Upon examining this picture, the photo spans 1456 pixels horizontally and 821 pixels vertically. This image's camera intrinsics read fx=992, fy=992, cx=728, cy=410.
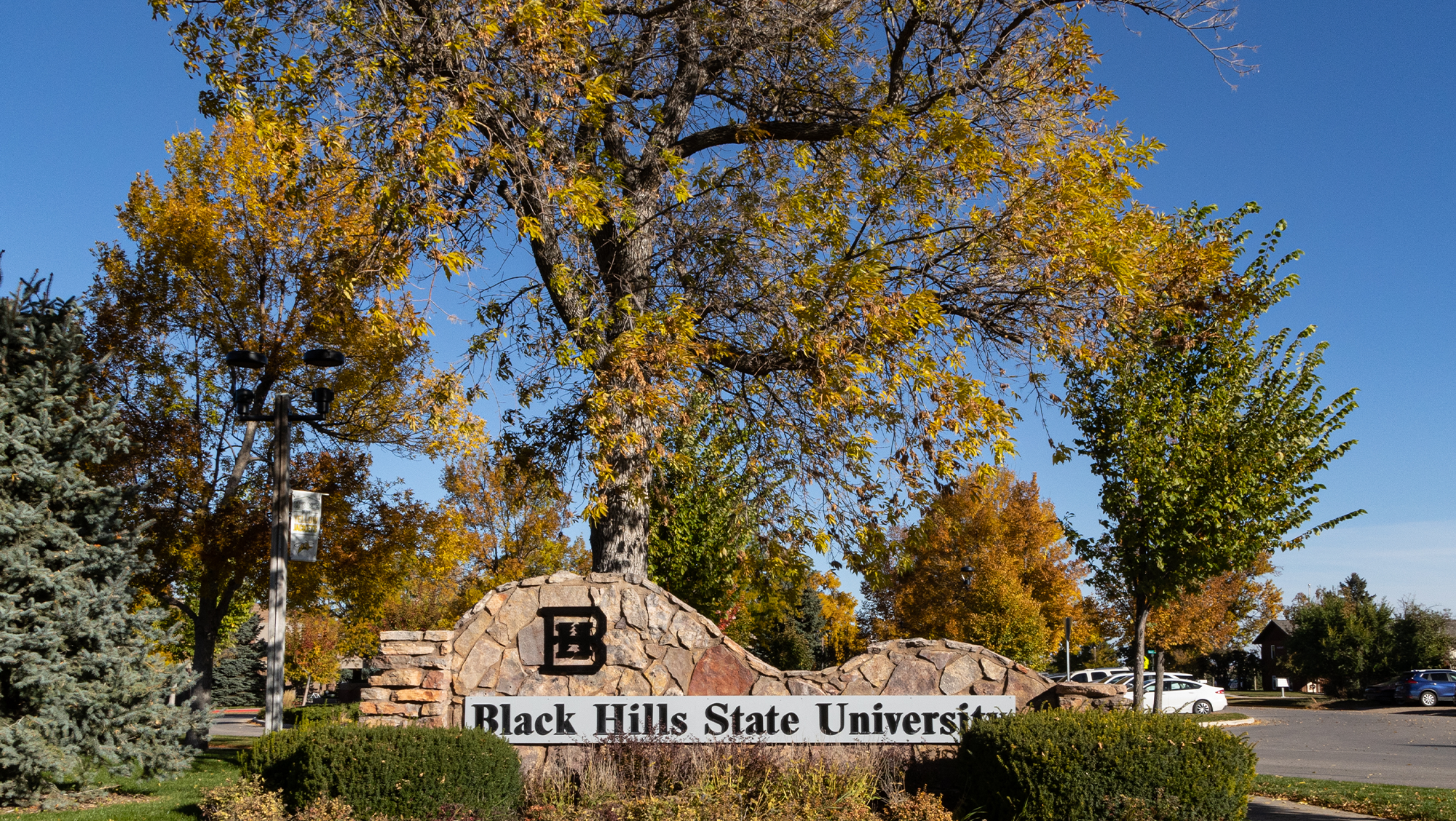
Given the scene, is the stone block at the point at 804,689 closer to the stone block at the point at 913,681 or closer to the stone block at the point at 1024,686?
the stone block at the point at 913,681

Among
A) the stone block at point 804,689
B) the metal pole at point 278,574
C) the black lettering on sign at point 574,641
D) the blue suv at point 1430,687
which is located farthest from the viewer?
the blue suv at point 1430,687

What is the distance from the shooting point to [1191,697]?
28328 mm

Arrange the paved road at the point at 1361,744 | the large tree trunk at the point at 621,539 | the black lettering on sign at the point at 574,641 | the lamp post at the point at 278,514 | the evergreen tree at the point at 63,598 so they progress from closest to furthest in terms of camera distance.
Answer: the black lettering on sign at the point at 574,641 < the evergreen tree at the point at 63,598 < the lamp post at the point at 278,514 < the large tree trunk at the point at 621,539 < the paved road at the point at 1361,744

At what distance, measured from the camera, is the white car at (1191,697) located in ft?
92.8

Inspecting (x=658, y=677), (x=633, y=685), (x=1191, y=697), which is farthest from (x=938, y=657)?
(x=1191, y=697)

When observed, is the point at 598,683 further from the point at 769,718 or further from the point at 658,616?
the point at 769,718

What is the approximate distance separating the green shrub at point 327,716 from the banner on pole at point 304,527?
180cm

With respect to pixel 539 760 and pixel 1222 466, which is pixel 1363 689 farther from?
pixel 539 760

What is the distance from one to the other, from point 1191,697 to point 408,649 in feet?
84.3

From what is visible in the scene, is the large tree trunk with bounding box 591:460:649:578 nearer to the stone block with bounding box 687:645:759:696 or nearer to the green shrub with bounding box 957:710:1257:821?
the stone block with bounding box 687:645:759:696

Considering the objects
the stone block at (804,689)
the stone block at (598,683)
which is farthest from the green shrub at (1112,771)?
the stone block at (598,683)

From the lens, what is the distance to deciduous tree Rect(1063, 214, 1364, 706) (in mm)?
15953

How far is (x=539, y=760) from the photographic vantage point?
925 centimetres

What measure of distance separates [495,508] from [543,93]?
69.0 feet
